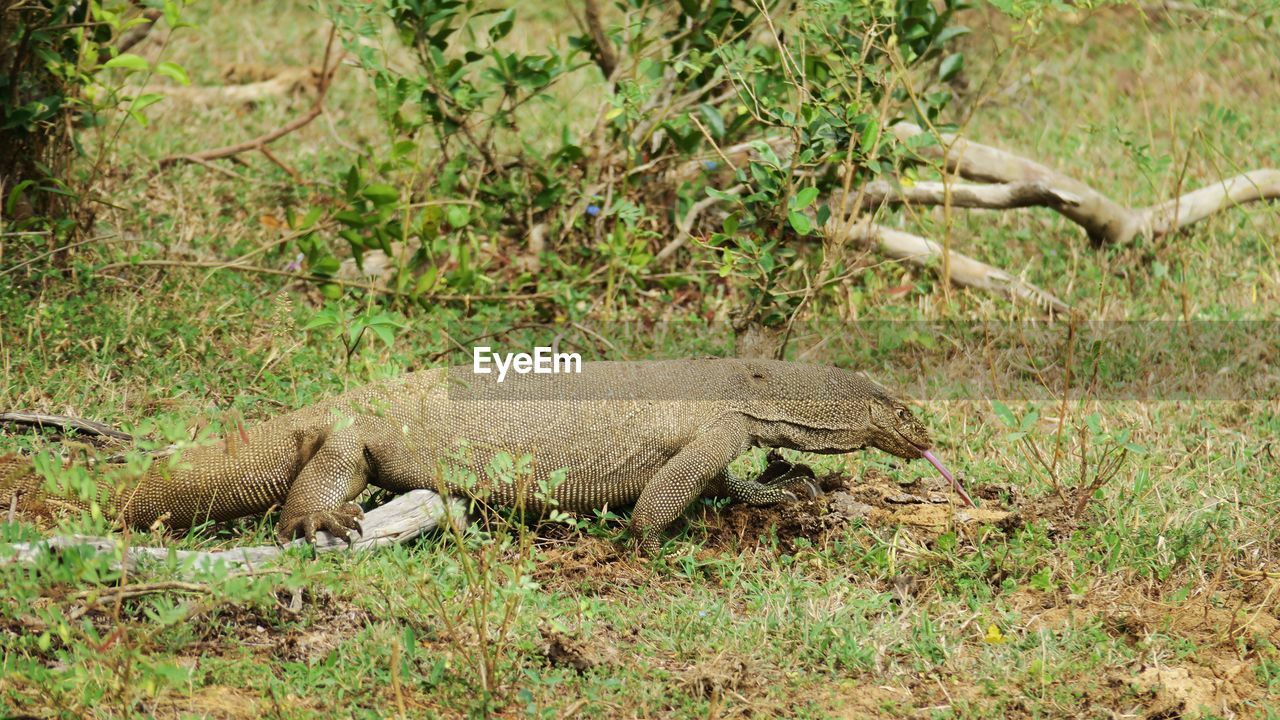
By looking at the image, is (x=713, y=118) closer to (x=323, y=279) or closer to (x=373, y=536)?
(x=323, y=279)

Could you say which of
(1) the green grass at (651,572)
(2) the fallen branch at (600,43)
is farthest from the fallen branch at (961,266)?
(2) the fallen branch at (600,43)

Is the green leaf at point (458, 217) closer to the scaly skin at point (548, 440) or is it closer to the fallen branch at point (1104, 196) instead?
the scaly skin at point (548, 440)

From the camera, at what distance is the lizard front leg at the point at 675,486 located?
4.62m

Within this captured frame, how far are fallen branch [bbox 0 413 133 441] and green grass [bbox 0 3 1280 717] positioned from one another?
79mm

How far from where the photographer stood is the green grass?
3.72 m

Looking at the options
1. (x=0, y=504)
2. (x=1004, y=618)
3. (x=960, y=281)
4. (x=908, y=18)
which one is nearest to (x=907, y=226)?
(x=960, y=281)

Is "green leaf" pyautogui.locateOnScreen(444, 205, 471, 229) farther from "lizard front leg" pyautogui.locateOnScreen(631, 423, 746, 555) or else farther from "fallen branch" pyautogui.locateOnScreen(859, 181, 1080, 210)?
"lizard front leg" pyautogui.locateOnScreen(631, 423, 746, 555)

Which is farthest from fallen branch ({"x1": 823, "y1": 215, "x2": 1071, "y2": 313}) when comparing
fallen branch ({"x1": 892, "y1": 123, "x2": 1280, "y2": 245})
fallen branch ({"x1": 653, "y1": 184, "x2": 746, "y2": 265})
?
fallen branch ({"x1": 653, "y1": 184, "x2": 746, "y2": 265})

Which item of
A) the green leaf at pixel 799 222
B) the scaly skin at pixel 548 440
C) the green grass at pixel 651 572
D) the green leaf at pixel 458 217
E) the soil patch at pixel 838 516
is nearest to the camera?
the green grass at pixel 651 572

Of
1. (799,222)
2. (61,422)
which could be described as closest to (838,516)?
(799,222)

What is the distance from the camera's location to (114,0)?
23.8ft

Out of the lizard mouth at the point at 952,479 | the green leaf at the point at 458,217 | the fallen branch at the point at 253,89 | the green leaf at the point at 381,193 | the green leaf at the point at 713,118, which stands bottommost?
the lizard mouth at the point at 952,479

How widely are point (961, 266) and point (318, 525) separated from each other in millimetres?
4098

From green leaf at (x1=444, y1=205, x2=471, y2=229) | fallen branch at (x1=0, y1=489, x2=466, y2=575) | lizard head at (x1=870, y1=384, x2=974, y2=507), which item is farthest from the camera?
green leaf at (x1=444, y1=205, x2=471, y2=229)
